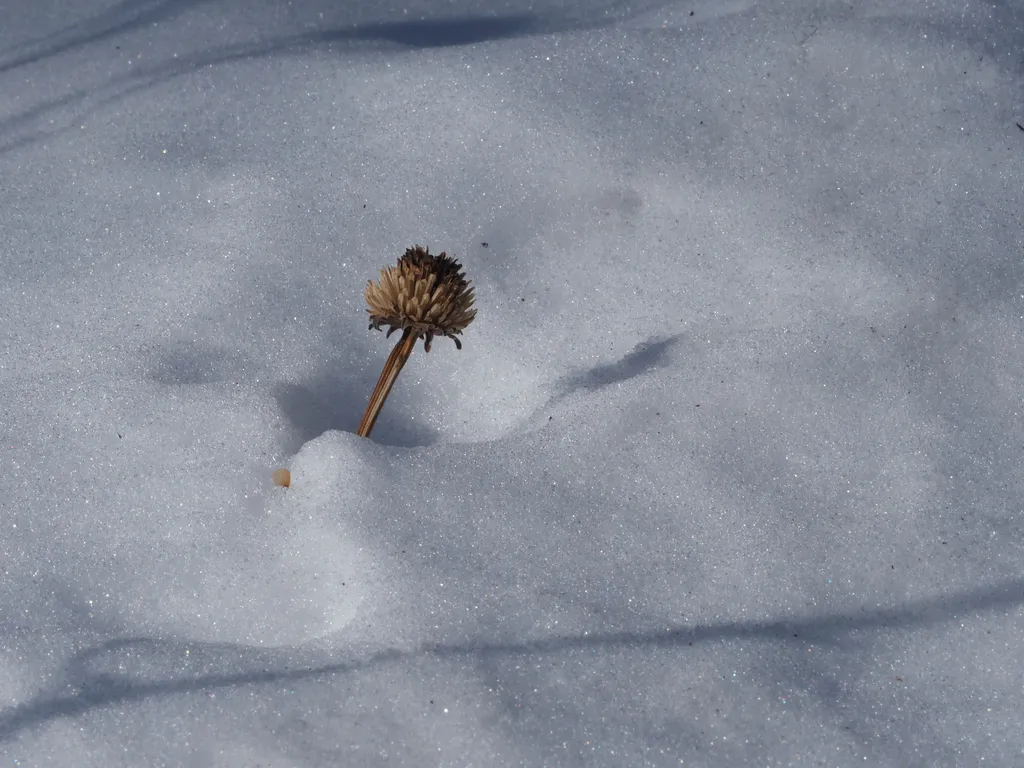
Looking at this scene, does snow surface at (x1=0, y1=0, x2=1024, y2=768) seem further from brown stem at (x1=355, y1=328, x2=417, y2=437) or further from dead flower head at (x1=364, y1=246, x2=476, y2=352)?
dead flower head at (x1=364, y1=246, x2=476, y2=352)

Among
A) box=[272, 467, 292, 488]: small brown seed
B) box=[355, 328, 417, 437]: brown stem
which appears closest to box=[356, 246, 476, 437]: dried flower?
box=[355, 328, 417, 437]: brown stem

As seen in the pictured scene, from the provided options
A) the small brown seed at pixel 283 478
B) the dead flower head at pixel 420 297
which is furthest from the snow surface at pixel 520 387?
the dead flower head at pixel 420 297

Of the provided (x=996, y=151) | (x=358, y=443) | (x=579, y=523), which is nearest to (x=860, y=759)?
(x=579, y=523)

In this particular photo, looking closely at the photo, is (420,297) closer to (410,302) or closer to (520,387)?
(410,302)

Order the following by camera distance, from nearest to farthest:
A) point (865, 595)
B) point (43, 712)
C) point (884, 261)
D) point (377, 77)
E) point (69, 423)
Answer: point (43, 712) → point (865, 595) → point (69, 423) → point (884, 261) → point (377, 77)

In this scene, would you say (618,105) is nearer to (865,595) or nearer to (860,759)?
(865,595)
